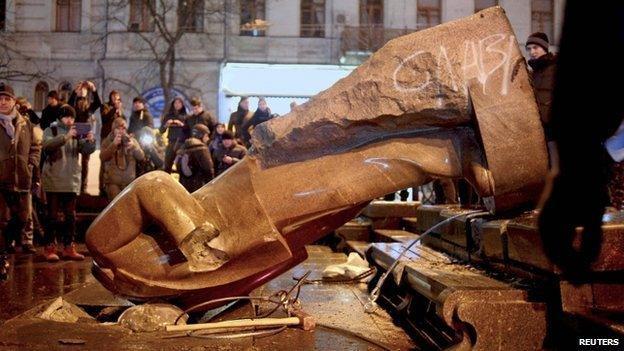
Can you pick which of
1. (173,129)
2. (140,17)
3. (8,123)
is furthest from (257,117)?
(140,17)

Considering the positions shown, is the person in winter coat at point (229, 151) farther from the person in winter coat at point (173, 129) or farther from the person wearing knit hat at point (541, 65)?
the person wearing knit hat at point (541, 65)

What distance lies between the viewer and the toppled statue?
136 inches

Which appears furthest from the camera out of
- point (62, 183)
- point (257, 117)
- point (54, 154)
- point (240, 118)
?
point (240, 118)

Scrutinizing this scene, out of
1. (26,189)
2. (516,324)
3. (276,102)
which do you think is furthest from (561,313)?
(276,102)

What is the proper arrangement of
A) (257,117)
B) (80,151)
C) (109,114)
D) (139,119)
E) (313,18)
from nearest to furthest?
(80,151)
(109,114)
(139,119)
(257,117)
(313,18)

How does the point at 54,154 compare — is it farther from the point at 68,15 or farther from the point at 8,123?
the point at 68,15

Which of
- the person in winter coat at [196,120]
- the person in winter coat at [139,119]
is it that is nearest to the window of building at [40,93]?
the person in winter coat at [139,119]

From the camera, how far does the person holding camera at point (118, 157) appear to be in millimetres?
9266

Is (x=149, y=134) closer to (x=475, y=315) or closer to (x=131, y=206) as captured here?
(x=131, y=206)

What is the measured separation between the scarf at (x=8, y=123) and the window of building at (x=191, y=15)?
1991 centimetres

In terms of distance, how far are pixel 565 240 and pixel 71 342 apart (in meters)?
2.49

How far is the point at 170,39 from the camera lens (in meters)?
26.0

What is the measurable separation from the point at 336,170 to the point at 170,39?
23.8 metres

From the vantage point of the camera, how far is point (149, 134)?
450 inches
